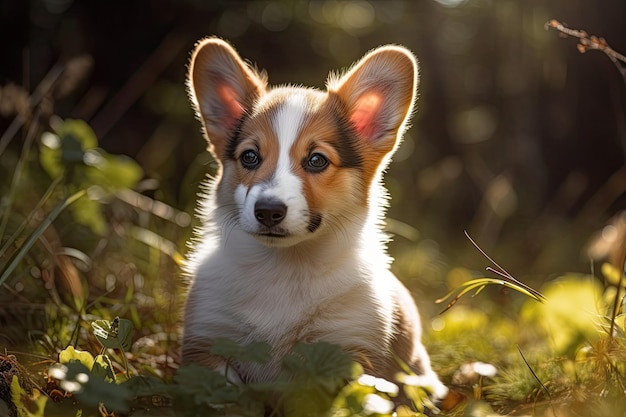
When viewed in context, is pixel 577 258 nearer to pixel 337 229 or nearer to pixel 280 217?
pixel 337 229

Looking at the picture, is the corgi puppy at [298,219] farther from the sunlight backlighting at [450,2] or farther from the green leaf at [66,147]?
the sunlight backlighting at [450,2]

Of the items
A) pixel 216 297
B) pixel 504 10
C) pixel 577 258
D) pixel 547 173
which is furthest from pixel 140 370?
pixel 504 10

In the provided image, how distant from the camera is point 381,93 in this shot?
3.21 m

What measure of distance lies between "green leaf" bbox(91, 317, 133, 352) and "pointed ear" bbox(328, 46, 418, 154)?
4.15ft

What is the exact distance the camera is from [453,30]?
7496 mm

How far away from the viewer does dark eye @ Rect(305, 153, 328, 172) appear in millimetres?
2965

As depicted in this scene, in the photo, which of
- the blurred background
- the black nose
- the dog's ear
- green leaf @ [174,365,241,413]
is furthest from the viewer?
the blurred background

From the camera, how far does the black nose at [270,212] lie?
266 centimetres

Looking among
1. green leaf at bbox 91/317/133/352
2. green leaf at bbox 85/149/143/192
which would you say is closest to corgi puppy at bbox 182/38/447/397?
green leaf at bbox 91/317/133/352

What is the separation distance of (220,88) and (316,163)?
0.64 m

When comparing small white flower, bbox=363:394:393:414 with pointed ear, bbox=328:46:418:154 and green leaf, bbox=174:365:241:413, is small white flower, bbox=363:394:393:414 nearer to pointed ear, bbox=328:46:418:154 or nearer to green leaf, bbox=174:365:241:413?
green leaf, bbox=174:365:241:413

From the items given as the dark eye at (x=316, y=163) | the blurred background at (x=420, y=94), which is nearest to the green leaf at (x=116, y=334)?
the dark eye at (x=316, y=163)

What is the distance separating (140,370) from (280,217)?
91cm

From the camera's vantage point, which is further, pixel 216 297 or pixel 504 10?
pixel 504 10
